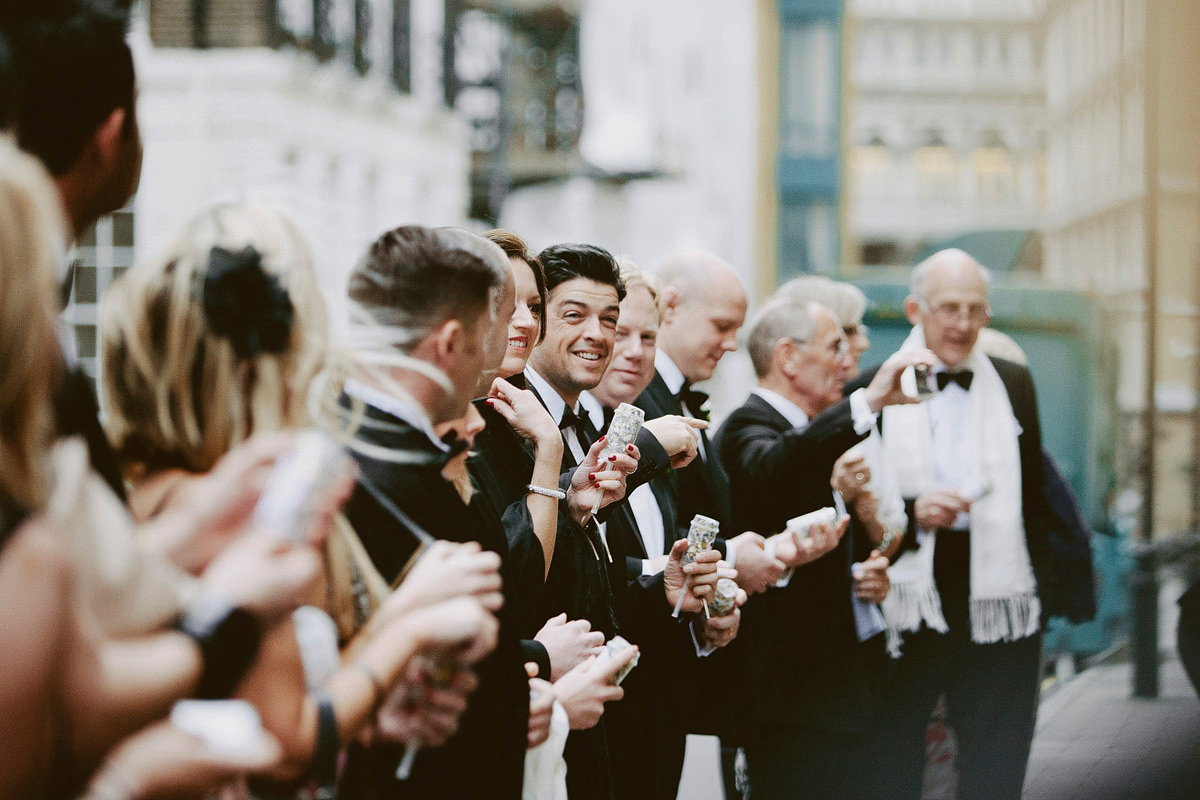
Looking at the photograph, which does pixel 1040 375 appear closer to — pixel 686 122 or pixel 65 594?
pixel 65 594

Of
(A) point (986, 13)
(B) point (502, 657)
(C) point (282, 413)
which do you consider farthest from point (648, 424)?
(A) point (986, 13)

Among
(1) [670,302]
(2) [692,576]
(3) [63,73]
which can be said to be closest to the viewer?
(3) [63,73]

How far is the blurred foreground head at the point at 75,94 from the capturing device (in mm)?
1723

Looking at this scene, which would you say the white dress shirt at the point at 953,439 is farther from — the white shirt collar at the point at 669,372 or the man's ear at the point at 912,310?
the white shirt collar at the point at 669,372

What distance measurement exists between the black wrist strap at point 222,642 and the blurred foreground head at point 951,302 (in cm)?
380

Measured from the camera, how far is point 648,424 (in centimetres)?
339

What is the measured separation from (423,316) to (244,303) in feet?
1.34

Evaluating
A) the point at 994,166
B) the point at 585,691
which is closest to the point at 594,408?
the point at 585,691

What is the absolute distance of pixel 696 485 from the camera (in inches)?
161

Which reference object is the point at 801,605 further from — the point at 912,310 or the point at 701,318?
the point at 912,310

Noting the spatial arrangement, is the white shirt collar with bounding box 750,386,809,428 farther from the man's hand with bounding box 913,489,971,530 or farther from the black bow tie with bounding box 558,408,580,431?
the black bow tie with bounding box 558,408,580,431

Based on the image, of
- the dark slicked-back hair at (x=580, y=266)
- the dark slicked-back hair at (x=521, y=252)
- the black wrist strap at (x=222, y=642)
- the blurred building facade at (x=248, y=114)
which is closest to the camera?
the black wrist strap at (x=222, y=642)

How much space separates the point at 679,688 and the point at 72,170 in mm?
2595

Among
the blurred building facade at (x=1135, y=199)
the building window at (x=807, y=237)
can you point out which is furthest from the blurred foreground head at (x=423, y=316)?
the building window at (x=807, y=237)
